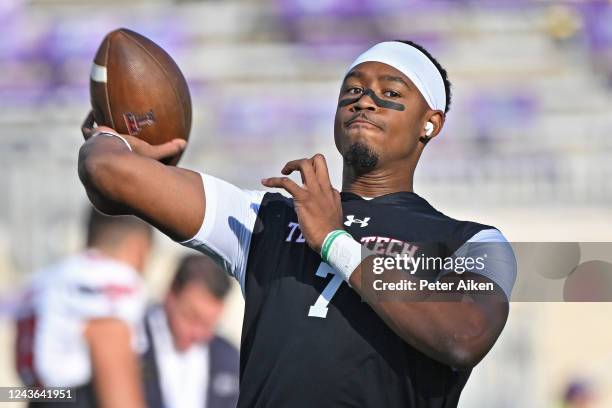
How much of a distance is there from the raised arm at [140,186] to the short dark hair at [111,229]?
8.41ft

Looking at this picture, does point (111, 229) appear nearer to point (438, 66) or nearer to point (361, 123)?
point (438, 66)

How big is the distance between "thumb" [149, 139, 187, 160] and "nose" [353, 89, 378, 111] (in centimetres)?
49

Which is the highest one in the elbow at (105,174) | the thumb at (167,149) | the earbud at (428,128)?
the earbud at (428,128)

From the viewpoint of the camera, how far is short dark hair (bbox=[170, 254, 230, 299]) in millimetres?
5848

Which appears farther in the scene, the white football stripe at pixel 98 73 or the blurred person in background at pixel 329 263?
the white football stripe at pixel 98 73

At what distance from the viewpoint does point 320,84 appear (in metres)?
11.1

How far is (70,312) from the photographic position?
4.93 metres

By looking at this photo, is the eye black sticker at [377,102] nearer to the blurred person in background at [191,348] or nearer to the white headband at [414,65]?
the white headband at [414,65]

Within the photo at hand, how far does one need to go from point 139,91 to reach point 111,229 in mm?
2300

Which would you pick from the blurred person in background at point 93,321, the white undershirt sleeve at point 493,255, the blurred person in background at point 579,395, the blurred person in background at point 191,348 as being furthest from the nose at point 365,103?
the blurred person in background at point 579,395

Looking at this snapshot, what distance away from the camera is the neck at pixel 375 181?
2.88 m

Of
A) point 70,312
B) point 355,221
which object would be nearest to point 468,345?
point 355,221

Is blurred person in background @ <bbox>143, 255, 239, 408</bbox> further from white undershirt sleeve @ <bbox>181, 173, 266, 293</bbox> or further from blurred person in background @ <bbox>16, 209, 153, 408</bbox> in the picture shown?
white undershirt sleeve @ <bbox>181, 173, 266, 293</bbox>

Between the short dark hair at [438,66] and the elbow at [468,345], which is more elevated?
the short dark hair at [438,66]
